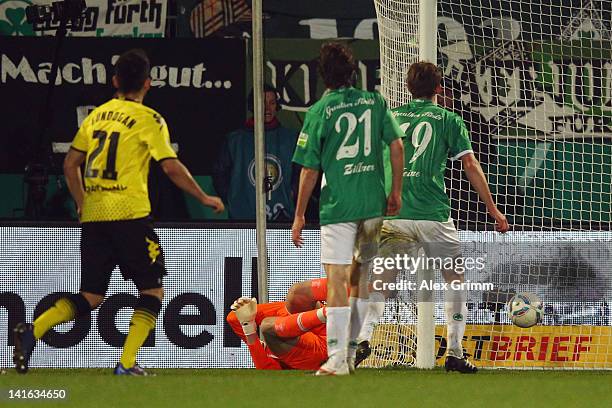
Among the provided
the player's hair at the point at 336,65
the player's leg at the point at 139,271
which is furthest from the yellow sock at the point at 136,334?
the player's hair at the point at 336,65

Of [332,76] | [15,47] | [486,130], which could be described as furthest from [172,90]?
[332,76]

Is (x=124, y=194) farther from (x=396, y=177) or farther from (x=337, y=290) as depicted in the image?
(x=396, y=177)

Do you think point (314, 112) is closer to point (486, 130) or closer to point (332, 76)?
point (332, 76)

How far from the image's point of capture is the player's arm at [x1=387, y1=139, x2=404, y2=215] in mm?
7277

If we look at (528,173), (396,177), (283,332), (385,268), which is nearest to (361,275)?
(396,177)

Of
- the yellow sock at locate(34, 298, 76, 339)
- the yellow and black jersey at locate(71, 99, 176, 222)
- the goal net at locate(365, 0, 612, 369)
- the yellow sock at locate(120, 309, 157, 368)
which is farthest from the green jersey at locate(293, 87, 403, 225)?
the goal net at locate(365, 0, 612, 369)

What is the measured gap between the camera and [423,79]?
26.6ft

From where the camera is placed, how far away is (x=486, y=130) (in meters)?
10.9

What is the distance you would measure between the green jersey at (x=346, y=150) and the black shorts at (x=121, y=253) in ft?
2.92

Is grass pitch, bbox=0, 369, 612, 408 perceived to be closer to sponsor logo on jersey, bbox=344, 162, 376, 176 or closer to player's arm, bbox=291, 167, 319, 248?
player's arm, bbox=291, 167, 319, 248

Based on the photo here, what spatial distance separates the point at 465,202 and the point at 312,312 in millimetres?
2522

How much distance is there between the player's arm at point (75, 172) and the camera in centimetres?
707

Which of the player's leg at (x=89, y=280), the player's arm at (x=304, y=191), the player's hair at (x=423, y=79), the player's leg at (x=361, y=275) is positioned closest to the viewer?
the player's leg at (x=89, y=280)

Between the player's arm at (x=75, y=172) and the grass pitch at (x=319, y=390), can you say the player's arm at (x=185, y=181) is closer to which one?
the player's arm at (x=75, y=172)
